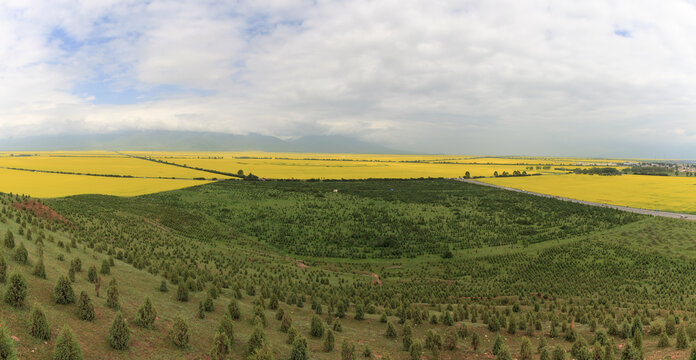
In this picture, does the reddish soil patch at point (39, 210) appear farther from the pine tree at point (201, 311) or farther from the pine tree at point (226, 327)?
the pine tree at point (226, 327)

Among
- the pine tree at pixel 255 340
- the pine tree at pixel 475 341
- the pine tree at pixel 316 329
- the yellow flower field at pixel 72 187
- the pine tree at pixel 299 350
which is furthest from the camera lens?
the yellow flower field at pixel 72 187

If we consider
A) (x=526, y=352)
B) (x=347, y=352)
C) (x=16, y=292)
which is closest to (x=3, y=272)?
(x=16, y=292)

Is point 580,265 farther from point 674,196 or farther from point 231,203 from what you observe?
point 674,196

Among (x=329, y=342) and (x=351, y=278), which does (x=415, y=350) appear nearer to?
(x=329, y=342)

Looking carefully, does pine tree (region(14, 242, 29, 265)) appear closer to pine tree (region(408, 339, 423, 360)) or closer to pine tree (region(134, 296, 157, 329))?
pine tree (region(134, 296, 157, 329))

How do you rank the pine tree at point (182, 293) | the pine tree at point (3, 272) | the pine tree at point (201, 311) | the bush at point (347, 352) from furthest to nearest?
the pine tree at point (182, 293) < the pine tree at point (201, 311) < the bush at point (347, 352) < the pine tree at point (3, 272)

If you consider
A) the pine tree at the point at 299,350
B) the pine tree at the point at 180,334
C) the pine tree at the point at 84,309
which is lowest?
the pine tree at the point at 299,350

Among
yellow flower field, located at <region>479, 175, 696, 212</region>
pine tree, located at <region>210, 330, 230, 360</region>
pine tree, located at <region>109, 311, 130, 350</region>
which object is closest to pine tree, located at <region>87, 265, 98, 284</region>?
pine tree, located at <region>109, 311, 130, 350</region>

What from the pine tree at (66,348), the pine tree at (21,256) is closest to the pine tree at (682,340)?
the pine tree at (66,348)
